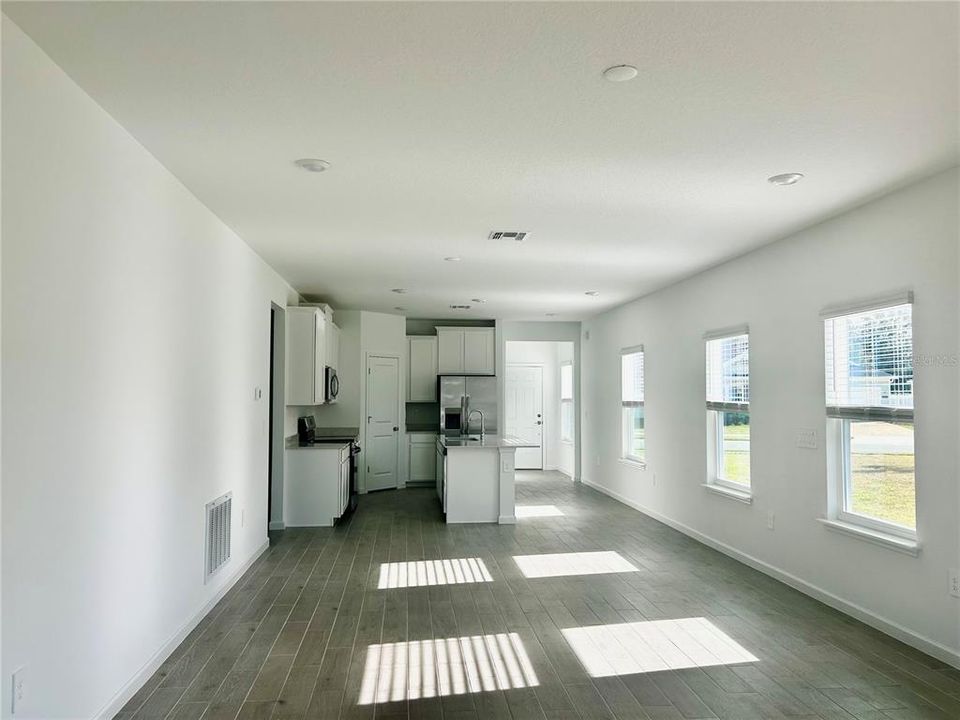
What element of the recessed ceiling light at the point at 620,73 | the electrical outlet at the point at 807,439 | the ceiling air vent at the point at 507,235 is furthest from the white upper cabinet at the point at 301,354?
the recessed ceiling light at the point at 620,73

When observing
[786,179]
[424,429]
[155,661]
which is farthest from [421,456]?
[786,179]

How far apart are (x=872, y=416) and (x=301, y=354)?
17.1 feet

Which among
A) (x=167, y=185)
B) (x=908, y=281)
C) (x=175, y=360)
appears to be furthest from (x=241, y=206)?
(x=908, y=281)

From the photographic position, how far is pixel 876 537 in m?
4.14

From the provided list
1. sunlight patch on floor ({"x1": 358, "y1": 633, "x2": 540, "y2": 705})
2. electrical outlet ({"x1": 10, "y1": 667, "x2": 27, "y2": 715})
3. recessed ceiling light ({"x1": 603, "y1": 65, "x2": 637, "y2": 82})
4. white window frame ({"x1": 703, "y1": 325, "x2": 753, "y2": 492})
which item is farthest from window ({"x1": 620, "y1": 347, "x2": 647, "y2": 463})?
electrical outlet ({"x1": 10, "y1": 667, "x2": 27, "y2": 715})

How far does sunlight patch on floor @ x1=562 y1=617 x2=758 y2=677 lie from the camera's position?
3.57 metres

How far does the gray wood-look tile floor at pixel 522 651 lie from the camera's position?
3107mm

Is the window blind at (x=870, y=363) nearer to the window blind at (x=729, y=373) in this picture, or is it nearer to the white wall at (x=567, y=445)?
the window blind at (x=729, y=373)

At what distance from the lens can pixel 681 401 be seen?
714cm

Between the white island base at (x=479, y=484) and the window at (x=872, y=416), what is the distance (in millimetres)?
3623

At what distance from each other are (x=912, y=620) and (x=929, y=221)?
2252 mm

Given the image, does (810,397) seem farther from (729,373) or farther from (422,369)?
(422,369)

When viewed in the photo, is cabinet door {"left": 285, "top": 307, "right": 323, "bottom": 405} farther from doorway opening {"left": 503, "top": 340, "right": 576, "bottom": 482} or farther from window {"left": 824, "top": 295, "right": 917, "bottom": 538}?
doorway opening {"left": 503, "top": 340, "right": 576, "bottom": 482}

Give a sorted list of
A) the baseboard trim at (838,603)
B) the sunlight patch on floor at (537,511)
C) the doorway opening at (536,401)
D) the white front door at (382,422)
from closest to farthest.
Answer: the baseboard trim at (838,603), the sunlight patch on floor at (537,511), the white front door at (382,422), the doorway opening at (536,401)
